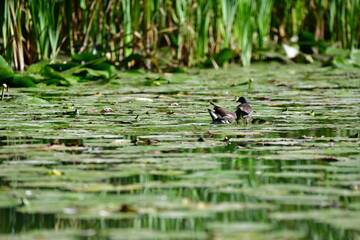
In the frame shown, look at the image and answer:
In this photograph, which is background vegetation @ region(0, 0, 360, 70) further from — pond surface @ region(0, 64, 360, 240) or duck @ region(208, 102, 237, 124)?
duck @ region(208, 102, 237, 124)

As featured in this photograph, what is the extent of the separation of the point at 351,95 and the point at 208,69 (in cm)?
352

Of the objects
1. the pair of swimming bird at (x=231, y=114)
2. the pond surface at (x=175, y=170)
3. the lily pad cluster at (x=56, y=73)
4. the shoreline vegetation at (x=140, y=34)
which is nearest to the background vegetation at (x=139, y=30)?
the shoreline vegetation at (x=140, y=34)

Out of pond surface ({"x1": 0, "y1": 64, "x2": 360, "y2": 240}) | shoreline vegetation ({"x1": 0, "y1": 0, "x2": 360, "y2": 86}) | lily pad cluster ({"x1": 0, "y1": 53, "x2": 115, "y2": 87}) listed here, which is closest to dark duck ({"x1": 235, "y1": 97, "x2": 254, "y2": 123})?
pond surface ({"x1": 0, "y1": 64, "x2": 360, "y2": 240})

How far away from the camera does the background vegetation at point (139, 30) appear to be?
8031mm

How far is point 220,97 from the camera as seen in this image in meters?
6.15

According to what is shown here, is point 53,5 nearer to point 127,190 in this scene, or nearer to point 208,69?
point 208,69

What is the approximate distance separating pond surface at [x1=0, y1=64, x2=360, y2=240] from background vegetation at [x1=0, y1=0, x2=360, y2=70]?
2538mm

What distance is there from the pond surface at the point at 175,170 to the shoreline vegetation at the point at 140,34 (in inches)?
98.0

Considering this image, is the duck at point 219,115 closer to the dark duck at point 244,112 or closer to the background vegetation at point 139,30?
the dark duck at point 244,112

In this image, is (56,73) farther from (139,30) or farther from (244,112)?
(244,112)

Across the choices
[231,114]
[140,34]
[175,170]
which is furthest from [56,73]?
[175,170]

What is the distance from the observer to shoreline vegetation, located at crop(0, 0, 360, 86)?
7.95 meters

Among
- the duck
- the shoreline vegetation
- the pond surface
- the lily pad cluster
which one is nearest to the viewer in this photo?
the pond surface

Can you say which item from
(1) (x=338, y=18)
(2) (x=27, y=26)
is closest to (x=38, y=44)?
(2) (x=27, y=26)
